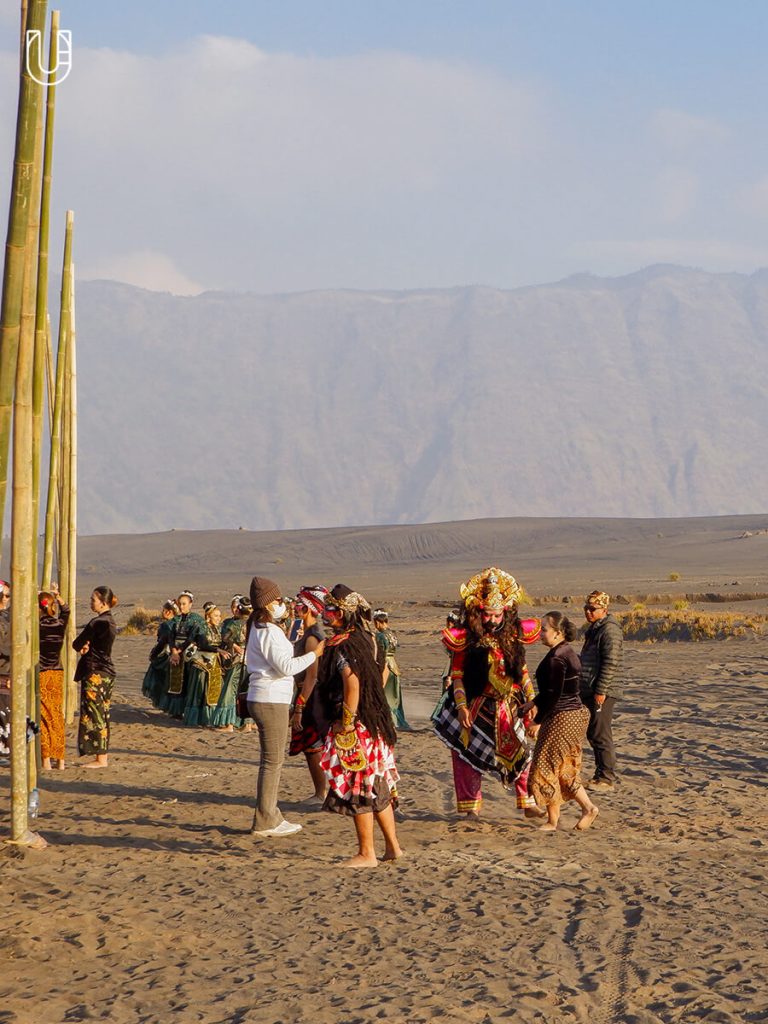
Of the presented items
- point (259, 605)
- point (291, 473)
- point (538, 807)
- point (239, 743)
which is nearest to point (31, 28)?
point (259, 605)

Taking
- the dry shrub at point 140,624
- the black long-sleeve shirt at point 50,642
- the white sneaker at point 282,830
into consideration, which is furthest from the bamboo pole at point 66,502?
the dry shrub at point 140,624

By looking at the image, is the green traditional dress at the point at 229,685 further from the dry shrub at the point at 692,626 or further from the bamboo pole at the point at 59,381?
the dry shrub at the point at 692,626

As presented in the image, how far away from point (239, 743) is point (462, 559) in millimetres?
76652

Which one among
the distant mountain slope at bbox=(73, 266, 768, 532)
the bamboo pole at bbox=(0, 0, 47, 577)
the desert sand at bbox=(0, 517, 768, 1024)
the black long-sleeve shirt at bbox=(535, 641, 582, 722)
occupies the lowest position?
the desert sand at bbox=(0, 517, 768, 1024)

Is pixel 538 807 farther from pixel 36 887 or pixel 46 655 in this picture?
pixel 46 655

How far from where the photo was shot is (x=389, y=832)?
884 cm

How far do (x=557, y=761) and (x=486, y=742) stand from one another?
19.7 inches

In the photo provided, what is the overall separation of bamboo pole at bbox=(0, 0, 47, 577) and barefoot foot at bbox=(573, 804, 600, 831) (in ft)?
14.9

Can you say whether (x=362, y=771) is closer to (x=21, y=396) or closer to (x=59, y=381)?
(x=21, y=396)

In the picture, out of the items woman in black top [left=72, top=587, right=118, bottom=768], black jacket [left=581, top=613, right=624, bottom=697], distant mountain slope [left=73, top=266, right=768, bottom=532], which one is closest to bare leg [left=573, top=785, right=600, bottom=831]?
black jacket [left=581, top=613, right=624, bottom=697]

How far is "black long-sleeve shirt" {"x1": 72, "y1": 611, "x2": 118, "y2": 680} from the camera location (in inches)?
480

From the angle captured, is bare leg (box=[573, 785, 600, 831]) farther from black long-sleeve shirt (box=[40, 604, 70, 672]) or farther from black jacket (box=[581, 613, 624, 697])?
black long-sleeve shirt (box=[40, 604, 70, 672])

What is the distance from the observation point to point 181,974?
21.8ft

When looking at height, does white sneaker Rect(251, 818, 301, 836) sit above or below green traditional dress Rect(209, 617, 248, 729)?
below
